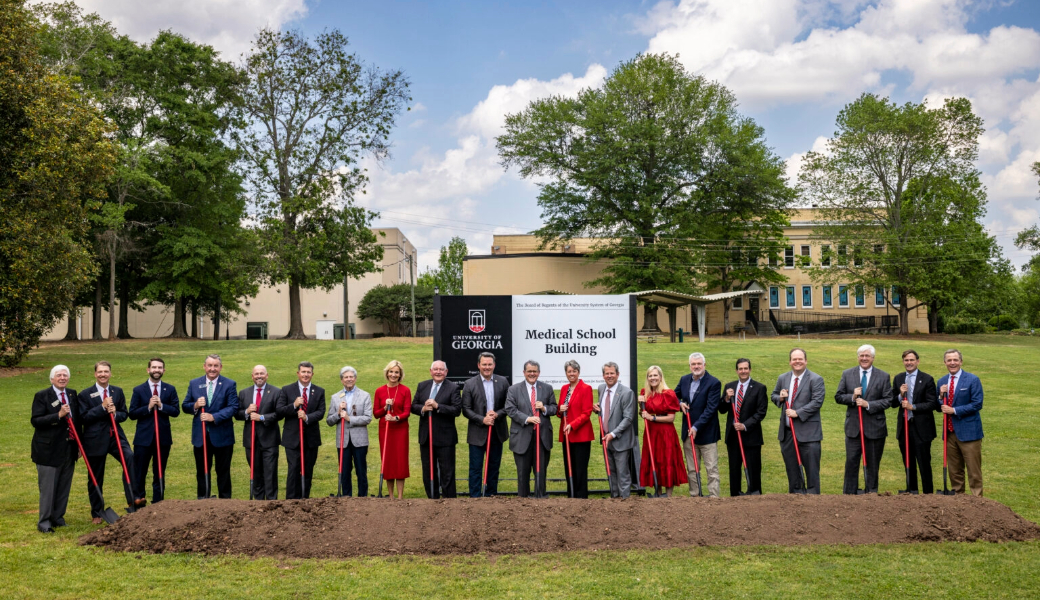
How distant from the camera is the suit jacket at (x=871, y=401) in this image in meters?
9.48

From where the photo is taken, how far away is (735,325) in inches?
2328

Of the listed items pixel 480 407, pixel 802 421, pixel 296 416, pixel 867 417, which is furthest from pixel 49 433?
pixel 867 417

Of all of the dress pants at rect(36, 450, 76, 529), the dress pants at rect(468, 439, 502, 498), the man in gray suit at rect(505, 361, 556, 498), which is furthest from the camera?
the dress pants at rect(468, 439, 502, 498)

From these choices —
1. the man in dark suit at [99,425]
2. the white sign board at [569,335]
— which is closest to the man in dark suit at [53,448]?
the man in dark suit at [99,425]

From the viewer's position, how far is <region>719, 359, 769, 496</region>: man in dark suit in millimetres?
9555

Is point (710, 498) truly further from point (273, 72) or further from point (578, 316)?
point (273, 72)

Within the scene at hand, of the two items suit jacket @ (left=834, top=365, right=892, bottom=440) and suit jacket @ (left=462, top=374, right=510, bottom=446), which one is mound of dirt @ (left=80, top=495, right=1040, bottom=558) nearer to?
suit jacket @ (left=834, top=365, right=892, bottom=440)

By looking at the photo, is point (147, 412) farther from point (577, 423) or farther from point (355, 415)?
point (577, 423)

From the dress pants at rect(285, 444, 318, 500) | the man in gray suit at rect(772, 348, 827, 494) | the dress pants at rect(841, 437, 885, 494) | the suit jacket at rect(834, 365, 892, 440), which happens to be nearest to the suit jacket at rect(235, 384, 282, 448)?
the dress pants at rect(285, 444, 318, 500)

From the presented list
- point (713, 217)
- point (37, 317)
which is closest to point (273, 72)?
point (37, 317)

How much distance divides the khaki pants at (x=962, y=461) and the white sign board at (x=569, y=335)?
407 cm

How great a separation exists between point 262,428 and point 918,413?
807 centimetres

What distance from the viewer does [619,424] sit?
943 cm

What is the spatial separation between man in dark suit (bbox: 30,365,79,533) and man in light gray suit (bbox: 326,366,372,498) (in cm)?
283
